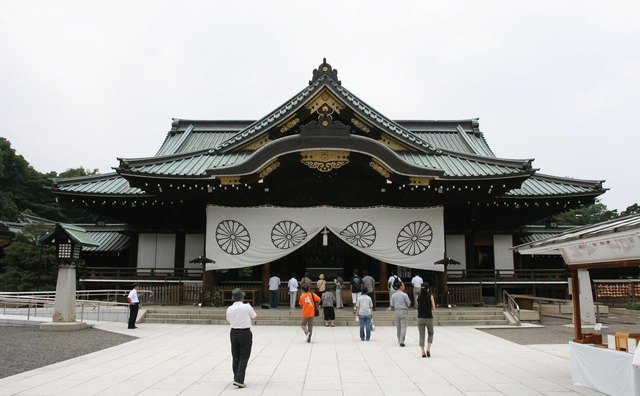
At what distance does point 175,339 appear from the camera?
1232 centimetres

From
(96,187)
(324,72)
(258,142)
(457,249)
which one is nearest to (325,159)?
(258,142)

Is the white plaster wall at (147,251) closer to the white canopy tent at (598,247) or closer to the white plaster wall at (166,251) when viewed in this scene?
the white plaster wall at (166,251)

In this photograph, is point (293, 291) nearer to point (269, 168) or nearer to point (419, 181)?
point (269, 168)

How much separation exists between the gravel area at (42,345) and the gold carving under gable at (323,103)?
1018cm

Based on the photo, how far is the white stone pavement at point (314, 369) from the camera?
22.7 ft

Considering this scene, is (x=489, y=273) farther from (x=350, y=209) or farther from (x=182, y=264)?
(x=182, y=264)

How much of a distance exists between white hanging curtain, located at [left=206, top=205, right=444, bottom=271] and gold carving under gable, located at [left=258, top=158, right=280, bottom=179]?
1.44m

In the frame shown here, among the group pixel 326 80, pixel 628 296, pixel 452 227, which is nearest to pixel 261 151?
pixel 326 80

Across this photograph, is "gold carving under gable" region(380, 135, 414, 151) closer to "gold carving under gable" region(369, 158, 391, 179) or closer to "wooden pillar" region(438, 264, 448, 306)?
"gold carving under gable" region(369, 158, 391, 179)

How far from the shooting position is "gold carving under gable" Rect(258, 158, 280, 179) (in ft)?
55.8

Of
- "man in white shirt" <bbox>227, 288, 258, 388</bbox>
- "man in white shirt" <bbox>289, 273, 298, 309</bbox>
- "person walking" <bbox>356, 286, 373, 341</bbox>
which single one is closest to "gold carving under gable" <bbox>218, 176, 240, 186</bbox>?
"man in white shirt" <bbox>289, 273, 298, 309</bbox>

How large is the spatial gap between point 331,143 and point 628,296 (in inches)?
615

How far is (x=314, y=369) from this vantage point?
8.48 m

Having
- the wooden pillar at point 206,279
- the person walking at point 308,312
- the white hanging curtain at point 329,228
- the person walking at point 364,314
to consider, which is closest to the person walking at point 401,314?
the person walking at point 364,314
